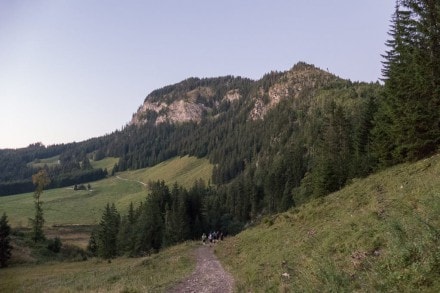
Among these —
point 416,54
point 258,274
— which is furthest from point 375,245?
point 416,54

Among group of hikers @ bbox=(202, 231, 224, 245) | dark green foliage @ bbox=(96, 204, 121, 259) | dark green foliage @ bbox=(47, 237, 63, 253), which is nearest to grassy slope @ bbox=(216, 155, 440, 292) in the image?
group of hikers @ bbox=(202, 231, 224, 245)

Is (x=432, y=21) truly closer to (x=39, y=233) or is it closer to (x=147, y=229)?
(x=147, y=229)

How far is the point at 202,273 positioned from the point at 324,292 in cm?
1613

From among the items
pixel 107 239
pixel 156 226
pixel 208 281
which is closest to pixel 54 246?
pixel 107 239

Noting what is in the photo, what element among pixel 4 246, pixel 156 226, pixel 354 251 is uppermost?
pixel 354 251

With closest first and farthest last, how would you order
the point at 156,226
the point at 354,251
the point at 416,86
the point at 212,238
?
the point at 354,251
the point at 416,86
the point at 212,238
the point at 156,226

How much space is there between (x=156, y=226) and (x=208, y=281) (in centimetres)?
6472

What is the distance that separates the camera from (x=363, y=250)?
13.3 meters

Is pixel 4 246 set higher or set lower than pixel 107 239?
higher

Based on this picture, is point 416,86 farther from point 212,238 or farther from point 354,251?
point 212,238

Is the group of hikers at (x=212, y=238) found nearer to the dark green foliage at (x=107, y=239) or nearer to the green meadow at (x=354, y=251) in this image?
the green meadow at (x=354, y=251)

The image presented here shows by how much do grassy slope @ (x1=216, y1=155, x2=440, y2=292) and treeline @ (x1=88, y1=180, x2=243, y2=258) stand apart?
50.7 metres

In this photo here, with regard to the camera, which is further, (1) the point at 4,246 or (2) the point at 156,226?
(2) the point at 156,226

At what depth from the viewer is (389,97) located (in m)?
37.4
